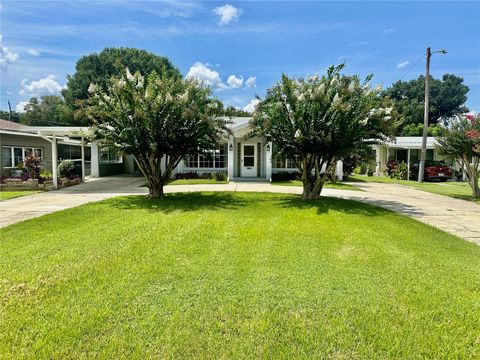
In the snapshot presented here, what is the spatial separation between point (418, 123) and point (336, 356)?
49.5 meters

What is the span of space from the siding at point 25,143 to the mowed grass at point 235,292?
42.6ft

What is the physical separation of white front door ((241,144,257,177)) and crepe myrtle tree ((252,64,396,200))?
30.6ft

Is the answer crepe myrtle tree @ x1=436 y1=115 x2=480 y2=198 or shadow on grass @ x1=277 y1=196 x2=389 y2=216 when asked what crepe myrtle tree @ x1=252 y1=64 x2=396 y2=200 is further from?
crepe myrtle tree @ x1=436 y1=115 x2=480 y2=198

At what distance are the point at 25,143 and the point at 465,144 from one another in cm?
2272

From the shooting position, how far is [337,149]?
966cm

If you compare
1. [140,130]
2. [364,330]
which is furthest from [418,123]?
[364,330]

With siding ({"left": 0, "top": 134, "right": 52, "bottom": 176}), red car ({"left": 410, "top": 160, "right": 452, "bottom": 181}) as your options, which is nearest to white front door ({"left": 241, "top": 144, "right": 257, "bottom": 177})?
siding ({"left": 0, "top": 134, "right": 52, "bottom": 176})

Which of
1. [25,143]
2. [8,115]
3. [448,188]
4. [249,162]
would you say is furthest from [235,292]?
[8,115]

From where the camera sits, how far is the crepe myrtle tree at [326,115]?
9.16 meters

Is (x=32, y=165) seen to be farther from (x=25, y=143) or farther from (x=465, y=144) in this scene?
(x=465, y=144)

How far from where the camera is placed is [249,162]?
1981 centimetres

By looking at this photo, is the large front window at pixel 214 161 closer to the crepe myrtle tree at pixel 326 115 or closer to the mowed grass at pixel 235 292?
the crepe myrtle tree at pixel 326 115

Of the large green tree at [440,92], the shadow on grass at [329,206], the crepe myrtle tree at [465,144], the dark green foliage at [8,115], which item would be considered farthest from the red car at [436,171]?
the dark green foliage at [8,115]

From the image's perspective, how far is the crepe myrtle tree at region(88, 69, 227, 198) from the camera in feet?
30.7
